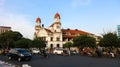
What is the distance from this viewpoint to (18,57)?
28172mm

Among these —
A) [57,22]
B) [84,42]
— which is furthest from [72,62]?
[57,22]

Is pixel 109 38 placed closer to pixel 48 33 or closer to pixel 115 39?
pixel 115 39

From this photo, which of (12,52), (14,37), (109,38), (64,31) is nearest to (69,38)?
(64,31)

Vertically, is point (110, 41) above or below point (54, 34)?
below

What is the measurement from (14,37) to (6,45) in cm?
1407

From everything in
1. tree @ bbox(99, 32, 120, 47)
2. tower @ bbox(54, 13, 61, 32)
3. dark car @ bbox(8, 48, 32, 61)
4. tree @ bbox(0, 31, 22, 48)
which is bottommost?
dark car @ bbox(8, 48, 32, 61)

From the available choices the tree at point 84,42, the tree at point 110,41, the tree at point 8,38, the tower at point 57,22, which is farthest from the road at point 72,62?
the tower at point 57,22

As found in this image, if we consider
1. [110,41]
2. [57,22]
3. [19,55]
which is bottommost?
[19,55]

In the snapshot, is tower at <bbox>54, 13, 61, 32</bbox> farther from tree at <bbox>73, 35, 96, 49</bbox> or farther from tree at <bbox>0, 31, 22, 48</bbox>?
tree at <bbox>73, 35, 96, 49</bbox>

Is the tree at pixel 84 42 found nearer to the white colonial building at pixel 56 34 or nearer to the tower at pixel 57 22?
the tower at pixel 57 22

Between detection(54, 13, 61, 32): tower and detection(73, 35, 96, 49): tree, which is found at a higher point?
detection(54, 13, 61, 32): tower

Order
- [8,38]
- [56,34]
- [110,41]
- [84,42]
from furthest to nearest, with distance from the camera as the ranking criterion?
[56,34] < [8,38] < [84,42] < [110,41]

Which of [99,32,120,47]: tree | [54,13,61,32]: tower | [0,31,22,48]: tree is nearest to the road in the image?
[99,32,120,47]: tree

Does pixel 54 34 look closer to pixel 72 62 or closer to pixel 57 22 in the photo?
pixel 57 22
